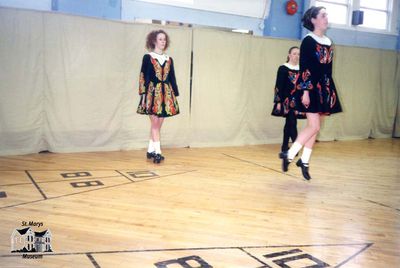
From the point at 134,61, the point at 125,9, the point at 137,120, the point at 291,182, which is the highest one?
the point at 125,9

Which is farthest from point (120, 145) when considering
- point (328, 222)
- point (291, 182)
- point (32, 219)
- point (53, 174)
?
point (328, 222)

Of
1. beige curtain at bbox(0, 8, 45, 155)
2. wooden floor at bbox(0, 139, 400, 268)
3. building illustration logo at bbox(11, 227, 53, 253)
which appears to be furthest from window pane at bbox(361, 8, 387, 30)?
building illustration logo at bbox(11, 227, 53, 253)

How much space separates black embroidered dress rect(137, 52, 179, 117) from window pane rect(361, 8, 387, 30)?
553cm

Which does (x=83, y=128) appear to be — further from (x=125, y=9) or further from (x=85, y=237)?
(x=85, y=237)

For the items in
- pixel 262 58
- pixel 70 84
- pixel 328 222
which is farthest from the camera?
pixel 262 58

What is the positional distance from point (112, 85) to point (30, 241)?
3.31 meters

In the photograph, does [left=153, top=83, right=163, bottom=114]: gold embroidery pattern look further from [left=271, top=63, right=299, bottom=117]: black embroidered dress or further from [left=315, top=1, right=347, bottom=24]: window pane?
[left=315, top=1, right=347, bottom=24]: window pane

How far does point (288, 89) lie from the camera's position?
4.77 meters

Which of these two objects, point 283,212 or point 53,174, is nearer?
point 283,212

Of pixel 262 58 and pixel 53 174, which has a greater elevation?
pixel 262 58

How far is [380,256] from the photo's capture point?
216cm

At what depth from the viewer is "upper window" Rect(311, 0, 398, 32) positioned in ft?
25.5

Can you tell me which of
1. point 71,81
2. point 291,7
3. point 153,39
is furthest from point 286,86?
point 291,7

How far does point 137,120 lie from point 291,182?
8.02 ft
